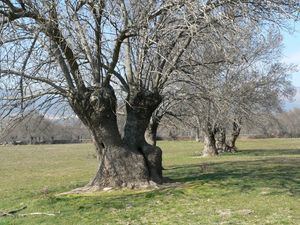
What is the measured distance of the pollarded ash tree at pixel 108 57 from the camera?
12977mm

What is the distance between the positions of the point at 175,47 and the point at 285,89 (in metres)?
30.9

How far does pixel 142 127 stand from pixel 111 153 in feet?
4.98

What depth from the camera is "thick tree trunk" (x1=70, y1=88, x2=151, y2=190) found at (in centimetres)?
1488

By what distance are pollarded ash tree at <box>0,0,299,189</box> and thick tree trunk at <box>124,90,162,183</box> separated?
0.03 meters

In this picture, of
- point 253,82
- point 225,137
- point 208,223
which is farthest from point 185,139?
point 208,223

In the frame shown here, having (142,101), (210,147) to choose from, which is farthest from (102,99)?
(210,147)

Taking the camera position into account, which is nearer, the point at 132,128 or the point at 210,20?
the point at 210,20

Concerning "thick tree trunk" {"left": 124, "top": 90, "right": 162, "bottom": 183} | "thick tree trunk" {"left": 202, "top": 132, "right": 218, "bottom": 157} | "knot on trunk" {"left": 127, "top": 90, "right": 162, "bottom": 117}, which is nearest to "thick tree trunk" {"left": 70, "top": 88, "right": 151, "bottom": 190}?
"thick tree trunk" {"left": 124, "top": 90, "right": 162, "bottom": 183}

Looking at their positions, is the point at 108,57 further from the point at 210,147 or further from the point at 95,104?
the point at 210,147

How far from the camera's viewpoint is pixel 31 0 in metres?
12.7

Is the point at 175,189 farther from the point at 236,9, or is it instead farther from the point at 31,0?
the point at 31,0

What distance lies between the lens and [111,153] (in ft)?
50.4

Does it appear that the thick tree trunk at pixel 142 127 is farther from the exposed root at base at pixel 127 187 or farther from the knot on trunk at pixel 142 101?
the exposed root at base at pixel 127 187

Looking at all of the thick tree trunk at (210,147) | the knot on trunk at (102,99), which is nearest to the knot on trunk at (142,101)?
the knot on trunk at (102,99)
